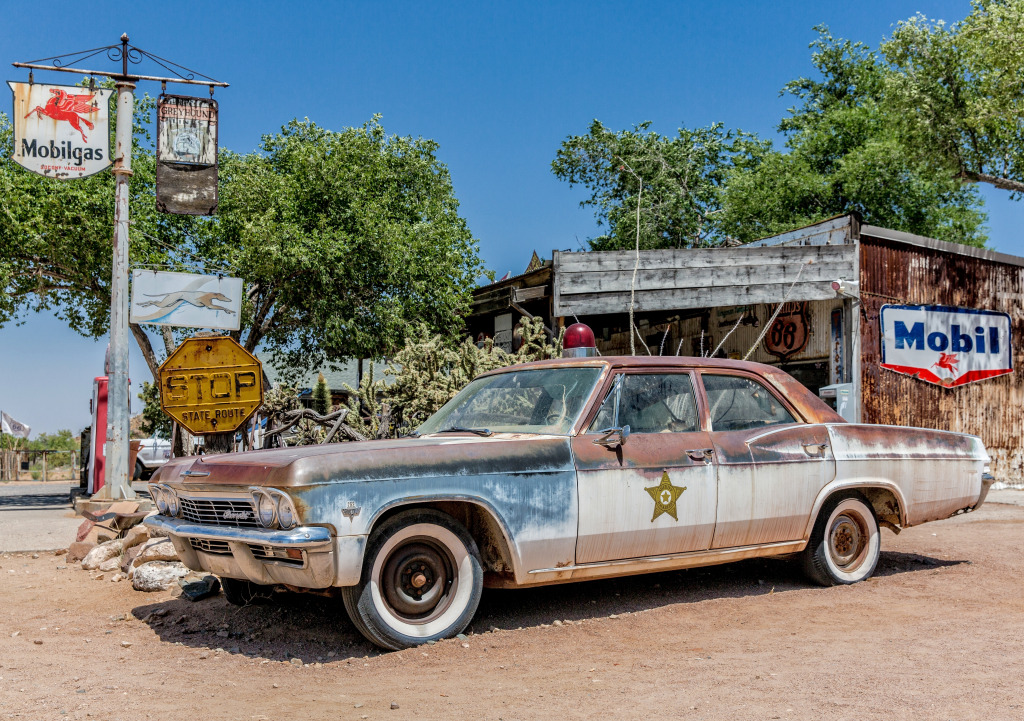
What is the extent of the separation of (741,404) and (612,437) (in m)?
1.32

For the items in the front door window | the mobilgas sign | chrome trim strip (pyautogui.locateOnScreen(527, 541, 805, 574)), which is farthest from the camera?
the mobilgas sign

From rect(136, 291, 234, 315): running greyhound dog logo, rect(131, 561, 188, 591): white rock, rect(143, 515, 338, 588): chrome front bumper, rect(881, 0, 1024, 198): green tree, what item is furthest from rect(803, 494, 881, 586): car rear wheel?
rect(881, 0, 1024, 198): green tree

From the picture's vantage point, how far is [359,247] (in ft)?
59.5

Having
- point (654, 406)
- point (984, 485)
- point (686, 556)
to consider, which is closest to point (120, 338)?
point (654, 406)

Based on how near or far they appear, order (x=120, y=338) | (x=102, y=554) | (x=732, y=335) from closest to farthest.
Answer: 1. (x=102, y=554)
2. (x=120, y=338)
3. (x=732, y=335)

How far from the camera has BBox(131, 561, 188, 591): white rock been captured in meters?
6.47

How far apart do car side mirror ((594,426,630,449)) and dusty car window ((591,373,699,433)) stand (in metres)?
0.14

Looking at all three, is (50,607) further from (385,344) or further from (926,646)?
(385,344)

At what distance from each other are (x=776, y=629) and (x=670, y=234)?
30.2m

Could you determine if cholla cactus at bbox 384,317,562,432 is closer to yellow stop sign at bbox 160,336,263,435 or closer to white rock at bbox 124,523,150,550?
yellow stop sign at bbox 160,336,263,435

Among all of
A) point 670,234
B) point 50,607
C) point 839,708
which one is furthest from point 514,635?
point 670,234

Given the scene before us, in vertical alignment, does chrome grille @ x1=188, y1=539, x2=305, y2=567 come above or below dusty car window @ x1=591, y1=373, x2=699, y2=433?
below

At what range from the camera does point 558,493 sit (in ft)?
16.4

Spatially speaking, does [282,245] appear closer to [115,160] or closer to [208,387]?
[115,160]
